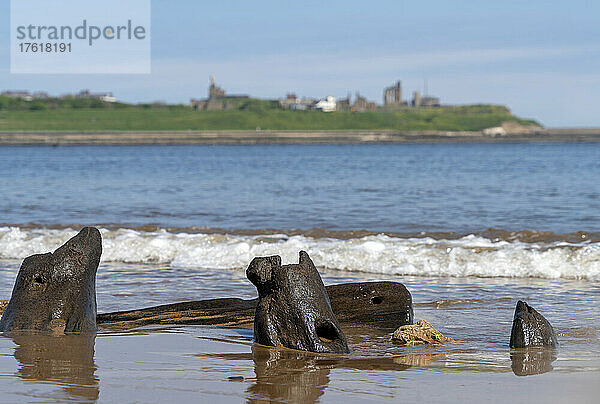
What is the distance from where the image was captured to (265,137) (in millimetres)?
122250

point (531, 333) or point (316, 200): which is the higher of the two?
point (531, 333)

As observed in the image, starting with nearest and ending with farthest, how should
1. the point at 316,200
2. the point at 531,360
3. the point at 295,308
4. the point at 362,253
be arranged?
the point at 295,308
the point at 531,360
the point at 362,253
the point at 316,200

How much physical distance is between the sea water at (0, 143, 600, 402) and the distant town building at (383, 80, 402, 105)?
158 m

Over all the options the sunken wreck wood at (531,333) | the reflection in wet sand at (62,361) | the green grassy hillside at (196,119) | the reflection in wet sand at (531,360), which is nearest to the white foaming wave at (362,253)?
the sunken wreck wood at (531,333)

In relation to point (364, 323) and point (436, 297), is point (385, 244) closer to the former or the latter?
point (436, 297)

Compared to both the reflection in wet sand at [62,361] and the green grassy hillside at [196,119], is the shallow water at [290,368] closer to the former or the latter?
the reflection in wet sand at [62,361]

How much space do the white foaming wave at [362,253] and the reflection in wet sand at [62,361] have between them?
22.9ft

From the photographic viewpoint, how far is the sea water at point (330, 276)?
5.01 m

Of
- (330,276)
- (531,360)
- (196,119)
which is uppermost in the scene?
(196,119)

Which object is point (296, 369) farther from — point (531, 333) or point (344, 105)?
point (344, 105)

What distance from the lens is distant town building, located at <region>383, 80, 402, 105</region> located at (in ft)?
620

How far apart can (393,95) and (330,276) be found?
182 meters

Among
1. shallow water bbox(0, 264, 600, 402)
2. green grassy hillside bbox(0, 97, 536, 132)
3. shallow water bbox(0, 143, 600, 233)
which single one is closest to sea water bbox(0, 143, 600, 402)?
shallow water bbox(0, 264, 600, 402)

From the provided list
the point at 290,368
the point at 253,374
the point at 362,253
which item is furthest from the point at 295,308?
the point at 362,253
